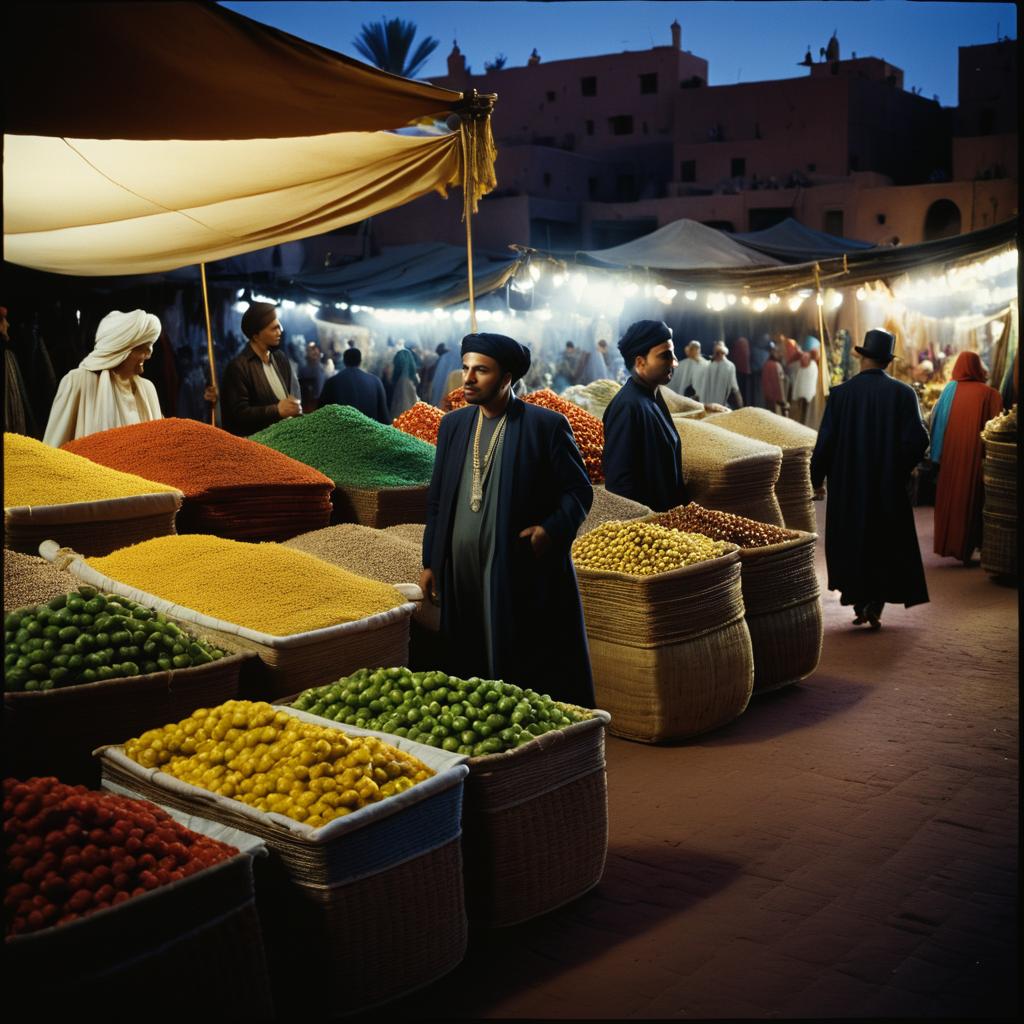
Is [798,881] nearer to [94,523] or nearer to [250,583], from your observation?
[250,583]

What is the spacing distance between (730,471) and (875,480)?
88 centimetres

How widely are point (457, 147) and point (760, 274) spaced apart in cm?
718

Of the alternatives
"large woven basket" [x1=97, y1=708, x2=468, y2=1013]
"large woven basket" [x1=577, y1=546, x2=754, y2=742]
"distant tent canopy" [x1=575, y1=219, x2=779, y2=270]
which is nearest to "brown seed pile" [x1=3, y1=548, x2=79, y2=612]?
"large woven basket" [x1=97, y1=708, x2=468, y2=1013]

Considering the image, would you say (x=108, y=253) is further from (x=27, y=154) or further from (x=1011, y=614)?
(x=1011, y=614)

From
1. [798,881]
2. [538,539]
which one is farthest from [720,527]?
[798,881]

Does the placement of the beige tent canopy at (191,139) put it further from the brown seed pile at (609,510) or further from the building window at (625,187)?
the building window at (625,187)

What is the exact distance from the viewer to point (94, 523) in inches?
144

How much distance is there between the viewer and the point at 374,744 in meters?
2.42

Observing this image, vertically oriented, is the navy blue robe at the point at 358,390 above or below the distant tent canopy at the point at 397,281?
below

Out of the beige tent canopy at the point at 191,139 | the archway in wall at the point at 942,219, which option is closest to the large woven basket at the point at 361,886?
the beige tent canopy at the point at 191,139

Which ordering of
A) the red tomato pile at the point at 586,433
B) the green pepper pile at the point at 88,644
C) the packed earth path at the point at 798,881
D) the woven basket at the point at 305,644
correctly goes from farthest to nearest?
1. the red tomato pile at the point at 586,433
2. the woven basket at the point at 305,644
3. the green pepper pile at the point at 88,644
4. the packed earth path at the point at 798,881

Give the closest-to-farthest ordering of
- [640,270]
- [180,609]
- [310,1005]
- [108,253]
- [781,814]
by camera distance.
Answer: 1. [310,1005]
2. [180,609]
3. [781,814]
4. [108,253]
5. [640,270]

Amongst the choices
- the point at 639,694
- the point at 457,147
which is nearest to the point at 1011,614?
the point at 639,694

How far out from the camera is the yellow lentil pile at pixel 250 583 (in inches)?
119
